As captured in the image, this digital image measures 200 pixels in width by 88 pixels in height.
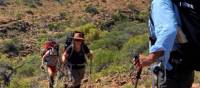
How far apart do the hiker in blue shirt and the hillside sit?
6.62 m

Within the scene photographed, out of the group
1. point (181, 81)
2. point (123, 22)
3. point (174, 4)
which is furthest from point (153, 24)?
point (123, 22)

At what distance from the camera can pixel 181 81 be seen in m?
3.92

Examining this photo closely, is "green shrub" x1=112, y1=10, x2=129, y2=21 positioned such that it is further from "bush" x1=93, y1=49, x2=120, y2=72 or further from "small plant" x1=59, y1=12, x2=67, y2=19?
"bush" x1=93, y1=49, x2=120, y2=72

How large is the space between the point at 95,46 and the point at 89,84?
11.2 m

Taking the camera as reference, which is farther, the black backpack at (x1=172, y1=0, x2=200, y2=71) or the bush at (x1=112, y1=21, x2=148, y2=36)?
the bush at (x1=112, y1=21, x2=148, y2=36)

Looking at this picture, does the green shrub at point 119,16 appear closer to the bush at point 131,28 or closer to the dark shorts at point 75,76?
the bush at point 131,28

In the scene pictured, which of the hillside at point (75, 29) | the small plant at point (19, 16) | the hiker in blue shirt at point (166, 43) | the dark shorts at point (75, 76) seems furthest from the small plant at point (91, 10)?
the hiker in blue shirt at point (166, 43)

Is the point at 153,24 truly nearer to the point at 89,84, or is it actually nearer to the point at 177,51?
the point at 177,51

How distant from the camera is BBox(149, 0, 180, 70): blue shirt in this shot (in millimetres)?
3615

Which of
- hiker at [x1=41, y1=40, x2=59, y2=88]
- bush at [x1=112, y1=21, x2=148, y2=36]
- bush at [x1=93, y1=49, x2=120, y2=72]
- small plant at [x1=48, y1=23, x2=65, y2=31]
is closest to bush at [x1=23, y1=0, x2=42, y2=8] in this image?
small plant at [x1=48, y1=23, x2=65, y2=31]

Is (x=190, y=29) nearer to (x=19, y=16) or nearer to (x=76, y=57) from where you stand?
(x=76, y=57)

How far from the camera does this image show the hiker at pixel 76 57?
938 centimetres

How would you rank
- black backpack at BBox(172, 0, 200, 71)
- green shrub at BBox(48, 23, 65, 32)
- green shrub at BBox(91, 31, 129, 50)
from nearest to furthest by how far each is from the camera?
black backpack at BBox(172, 0, 200, 71)
green shrub at BBox(91, 31, 129, 50)
green shrub at BBox(48, 23, 65, 32)

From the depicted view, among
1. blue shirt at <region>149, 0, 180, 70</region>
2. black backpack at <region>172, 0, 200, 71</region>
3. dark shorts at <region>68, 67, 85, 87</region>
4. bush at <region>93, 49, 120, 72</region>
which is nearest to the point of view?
blue shirt at <region>149, 0, 180, 70</region>
